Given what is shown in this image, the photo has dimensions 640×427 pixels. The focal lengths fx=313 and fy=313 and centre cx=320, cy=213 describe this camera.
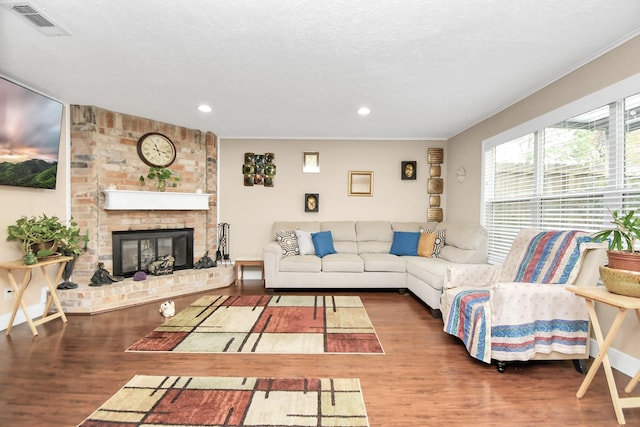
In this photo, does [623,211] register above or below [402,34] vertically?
below

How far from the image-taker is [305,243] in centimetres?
466

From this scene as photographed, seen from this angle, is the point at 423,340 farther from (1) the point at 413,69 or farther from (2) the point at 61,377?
(2) the point at 61,377

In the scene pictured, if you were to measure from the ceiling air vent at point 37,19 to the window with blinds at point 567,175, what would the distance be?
13.1 ft

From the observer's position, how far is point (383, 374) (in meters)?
2.18

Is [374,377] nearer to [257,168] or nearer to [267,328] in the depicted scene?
[267,328]

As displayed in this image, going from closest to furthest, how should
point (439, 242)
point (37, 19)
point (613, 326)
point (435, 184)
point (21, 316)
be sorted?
point (613, 326), point (37, 19), point (21, 316), point (439, 242), point (435, 184)

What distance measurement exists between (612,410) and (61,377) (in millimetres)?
3457

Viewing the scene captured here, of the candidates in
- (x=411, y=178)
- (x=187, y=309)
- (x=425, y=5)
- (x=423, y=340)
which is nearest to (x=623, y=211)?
(x=423, y=340)

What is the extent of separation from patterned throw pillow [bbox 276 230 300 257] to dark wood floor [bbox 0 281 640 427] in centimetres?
198

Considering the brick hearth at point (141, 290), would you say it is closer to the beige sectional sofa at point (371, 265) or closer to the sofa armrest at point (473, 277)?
the beige sectional sofa at point (371, 265)

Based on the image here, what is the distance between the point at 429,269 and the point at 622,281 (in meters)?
1.94

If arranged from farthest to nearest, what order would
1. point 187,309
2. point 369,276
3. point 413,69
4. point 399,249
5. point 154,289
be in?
point 399,249 < point 369,276 < point 154,289 < point 187,309 < point 413,69

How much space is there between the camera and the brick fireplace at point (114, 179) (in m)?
3.69

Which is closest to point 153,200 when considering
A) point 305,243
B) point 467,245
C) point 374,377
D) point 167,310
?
point 167,310
